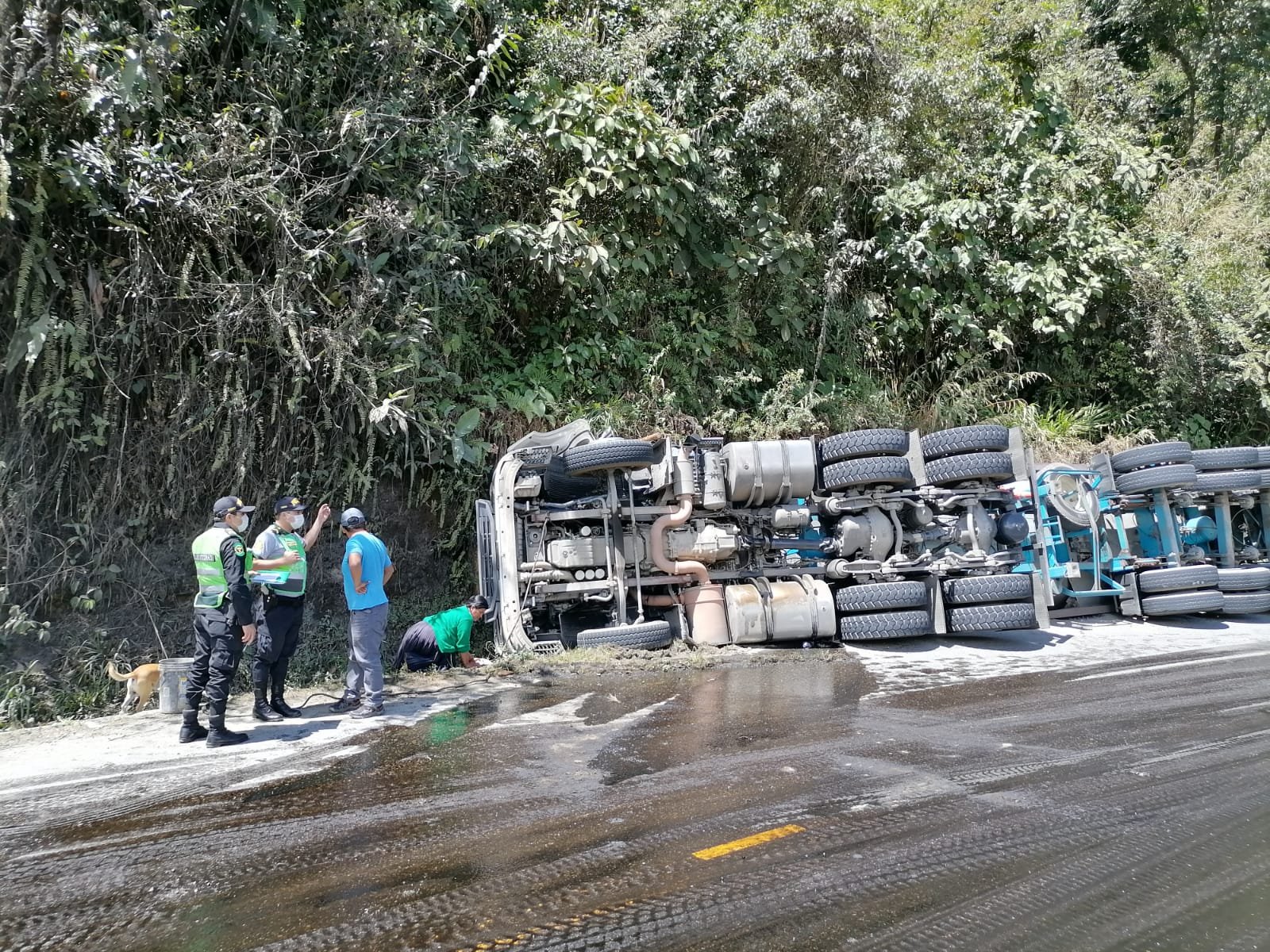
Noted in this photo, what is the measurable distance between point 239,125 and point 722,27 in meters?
6.46

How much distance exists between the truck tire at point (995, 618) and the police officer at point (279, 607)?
583 cm

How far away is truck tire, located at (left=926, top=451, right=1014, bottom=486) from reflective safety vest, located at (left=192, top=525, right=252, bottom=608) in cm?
649

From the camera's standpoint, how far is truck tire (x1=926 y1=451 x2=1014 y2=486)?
8.81 m

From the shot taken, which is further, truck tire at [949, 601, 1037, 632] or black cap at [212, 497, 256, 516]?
truck tire at [949, 601, 1037, 632]

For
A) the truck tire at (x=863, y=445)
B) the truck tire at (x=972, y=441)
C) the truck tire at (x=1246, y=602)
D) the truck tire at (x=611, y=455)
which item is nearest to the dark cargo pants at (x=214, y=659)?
the truck tire at (x=611, y=455)

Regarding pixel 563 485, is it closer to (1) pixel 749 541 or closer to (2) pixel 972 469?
(1) pixel 749 541

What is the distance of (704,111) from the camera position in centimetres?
1143

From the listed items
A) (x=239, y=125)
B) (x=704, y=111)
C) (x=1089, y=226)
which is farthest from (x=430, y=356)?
(x=1089, y=226)

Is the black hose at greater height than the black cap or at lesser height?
lesser

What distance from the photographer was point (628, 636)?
7.61 m

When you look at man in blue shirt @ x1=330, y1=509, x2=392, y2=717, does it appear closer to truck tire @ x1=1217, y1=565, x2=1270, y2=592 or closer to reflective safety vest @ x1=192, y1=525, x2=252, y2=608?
reflective safety vest @ x1=192, y1=525, x2=252, y2=608

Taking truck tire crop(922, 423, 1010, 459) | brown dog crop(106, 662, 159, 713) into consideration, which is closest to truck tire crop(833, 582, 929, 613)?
truck tire crop(922, 423, 1010, 459)

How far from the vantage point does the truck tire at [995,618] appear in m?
8.36

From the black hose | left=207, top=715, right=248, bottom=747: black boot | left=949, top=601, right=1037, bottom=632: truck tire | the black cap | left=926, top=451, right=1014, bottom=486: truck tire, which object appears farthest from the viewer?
left=926, top=451, right=1014, bottom=486: truck tire
